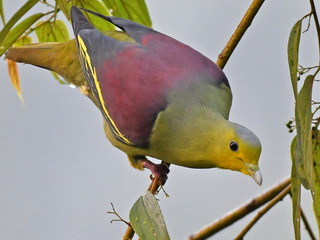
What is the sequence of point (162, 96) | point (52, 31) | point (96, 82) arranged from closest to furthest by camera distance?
point (162, 96), point (96, 82), point (52, 31)

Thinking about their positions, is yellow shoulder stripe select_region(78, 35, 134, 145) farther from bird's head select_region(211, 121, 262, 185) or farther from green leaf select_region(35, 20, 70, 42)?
bird's head select_region(211, 121, 262, 185)

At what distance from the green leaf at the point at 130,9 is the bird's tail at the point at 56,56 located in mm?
365

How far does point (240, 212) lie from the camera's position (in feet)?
5.57

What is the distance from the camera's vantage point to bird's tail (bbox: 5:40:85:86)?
6.13 ft

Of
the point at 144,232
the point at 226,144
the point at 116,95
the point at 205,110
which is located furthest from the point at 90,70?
the point at 144,232

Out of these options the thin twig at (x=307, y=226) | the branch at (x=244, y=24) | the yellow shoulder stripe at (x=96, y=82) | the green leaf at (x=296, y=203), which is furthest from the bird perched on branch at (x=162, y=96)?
the thin twig at (x=307, y=226)

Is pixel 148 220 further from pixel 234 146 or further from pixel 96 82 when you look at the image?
pixel 96 82

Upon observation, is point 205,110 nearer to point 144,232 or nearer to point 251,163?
point 251,163

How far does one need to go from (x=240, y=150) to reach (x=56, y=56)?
0.74m

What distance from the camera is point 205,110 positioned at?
1541 millimetres

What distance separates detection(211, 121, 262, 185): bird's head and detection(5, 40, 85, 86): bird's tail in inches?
23.3

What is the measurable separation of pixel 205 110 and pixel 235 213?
0.34 metres

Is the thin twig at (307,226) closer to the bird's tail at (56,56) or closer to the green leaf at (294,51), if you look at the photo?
the green leaf at (294,51)

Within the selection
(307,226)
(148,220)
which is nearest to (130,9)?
(148,220)
